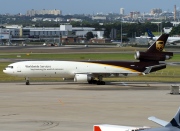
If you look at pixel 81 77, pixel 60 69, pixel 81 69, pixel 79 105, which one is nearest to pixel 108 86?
pixel 81 77

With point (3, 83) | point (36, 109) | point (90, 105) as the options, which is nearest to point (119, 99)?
point (90, 105)

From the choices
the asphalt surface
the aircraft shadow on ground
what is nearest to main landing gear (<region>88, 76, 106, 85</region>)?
the aircraft shadow on ground

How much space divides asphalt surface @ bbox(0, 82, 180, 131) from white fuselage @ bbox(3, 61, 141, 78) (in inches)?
59.4

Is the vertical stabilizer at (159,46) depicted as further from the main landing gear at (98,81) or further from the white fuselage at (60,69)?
the main landing gear at (98,81)

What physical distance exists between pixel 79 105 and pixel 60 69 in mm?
21801

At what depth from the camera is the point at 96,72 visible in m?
75.9

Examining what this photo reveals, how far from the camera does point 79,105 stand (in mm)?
53656

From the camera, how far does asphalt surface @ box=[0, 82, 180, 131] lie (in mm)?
43062

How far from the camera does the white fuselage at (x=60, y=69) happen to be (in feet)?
246

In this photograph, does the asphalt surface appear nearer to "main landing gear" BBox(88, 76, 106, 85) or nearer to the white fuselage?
"main landing gear" BBox(88, 76, 106, 85)

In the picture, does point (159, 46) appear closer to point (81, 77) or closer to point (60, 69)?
point (81, 77)

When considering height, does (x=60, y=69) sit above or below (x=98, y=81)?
above

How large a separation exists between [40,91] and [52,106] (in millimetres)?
13883

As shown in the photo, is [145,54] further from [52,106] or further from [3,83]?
[52,106]
